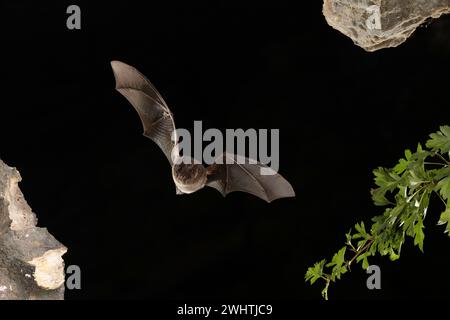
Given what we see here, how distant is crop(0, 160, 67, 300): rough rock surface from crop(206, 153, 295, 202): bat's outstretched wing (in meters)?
0.85

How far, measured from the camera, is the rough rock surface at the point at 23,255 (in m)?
3.15

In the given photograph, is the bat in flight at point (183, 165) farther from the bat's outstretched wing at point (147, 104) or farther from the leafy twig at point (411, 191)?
the leafy twig at point (411, 191)

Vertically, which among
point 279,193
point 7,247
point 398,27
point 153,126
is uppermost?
point 398,27

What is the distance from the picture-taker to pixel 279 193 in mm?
3143

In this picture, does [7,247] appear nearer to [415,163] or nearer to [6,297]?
[6,297]

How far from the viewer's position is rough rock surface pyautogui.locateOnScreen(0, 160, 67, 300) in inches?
124

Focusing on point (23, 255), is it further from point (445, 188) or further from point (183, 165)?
point (445, 188)

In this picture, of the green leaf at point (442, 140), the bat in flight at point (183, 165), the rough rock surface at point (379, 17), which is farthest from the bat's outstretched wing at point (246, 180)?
the green leaf at point (442, 140)

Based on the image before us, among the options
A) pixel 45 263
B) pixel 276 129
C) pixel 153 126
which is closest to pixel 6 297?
pixel 45 263

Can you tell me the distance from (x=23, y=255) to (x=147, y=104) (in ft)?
3.11

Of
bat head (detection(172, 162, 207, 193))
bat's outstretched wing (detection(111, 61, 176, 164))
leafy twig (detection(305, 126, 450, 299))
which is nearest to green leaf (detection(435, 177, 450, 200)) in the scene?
leafy twig (detection(305, 126, 450, 299))

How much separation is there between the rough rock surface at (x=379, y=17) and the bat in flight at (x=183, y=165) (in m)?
0.76

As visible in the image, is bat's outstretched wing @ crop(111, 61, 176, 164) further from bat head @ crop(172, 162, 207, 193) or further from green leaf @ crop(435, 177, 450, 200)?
green leaf @ crop(435, 177, 450, 200)

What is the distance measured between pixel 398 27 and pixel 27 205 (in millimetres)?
2025
